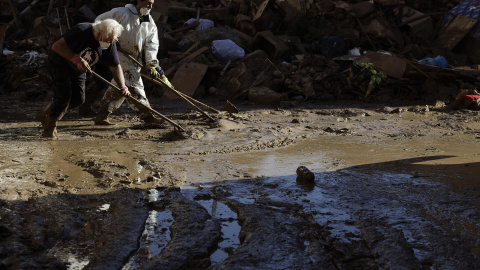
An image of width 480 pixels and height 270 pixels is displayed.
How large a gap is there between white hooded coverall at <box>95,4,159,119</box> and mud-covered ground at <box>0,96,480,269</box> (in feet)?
1.43

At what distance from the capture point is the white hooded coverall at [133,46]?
20.8 ft

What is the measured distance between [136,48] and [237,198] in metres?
3.37

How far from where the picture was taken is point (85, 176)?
4.43 meters

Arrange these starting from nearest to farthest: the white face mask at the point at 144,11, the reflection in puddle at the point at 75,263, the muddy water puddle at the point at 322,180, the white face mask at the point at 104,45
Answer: the reflection in puddle at the point at 75,263 < the muddy water puddle at the point at 322,180 < the white face mask at the point at 104,45 < the white face mask at the point at 144,11

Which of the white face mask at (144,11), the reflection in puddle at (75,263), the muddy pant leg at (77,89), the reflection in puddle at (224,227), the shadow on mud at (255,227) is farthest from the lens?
the white face mask at (144,11)

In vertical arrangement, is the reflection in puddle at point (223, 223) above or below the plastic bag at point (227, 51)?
below

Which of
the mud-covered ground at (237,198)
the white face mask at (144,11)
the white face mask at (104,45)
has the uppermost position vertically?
the white face mask at (144,11)

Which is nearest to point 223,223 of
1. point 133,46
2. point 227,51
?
point 133,46

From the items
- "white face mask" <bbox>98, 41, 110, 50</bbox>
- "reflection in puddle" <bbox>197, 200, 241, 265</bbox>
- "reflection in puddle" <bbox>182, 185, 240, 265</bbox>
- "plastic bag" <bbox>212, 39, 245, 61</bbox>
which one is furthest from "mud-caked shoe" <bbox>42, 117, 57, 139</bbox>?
"plastic bag" <bbox>212, 39, 245, 61</bbox>

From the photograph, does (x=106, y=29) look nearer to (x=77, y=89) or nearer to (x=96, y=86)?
(x=77, y=89)

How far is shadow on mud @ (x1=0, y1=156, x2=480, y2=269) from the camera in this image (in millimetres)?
2785

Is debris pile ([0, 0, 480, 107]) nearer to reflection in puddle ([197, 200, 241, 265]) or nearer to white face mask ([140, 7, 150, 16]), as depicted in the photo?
white face mask ([140, 7, 150, 16])

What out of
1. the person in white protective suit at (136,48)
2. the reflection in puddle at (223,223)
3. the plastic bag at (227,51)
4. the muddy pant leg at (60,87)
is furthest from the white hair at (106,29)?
the plastic bag at (227,51)

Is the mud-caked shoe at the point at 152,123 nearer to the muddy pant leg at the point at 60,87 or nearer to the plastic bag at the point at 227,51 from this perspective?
the muddy pant leg at the point at 60,87
